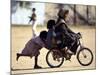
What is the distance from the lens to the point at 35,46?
2.02 meters

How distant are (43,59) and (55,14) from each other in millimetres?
453

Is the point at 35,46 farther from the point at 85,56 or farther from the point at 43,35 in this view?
the point at 85,56

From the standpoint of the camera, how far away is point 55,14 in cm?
208

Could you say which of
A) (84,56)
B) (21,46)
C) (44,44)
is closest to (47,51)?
(44,44)

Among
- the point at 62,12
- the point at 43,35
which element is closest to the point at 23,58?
the point at 43,35

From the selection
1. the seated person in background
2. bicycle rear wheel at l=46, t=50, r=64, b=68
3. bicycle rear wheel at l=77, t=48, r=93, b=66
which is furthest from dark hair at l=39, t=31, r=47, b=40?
bicycle rear wheel at l=77, t=48, r=93, b=66

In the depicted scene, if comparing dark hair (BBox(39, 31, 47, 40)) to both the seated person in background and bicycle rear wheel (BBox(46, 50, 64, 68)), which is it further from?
bicycle rear wheel (BBox(46, 50, 64, 68))

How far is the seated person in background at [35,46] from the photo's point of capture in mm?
1977

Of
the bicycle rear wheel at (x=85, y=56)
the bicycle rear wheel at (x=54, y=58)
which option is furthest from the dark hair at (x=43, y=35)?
the bicycle rear wheel at (x=85, y=56)

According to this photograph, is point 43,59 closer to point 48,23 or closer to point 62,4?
point 48,23

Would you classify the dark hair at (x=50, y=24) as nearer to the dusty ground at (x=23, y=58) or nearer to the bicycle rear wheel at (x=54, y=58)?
the dusty ground at (x=23, y=58)

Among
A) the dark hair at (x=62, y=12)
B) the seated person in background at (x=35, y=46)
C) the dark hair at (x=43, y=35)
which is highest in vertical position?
the dark hair at (x=62, y=12)

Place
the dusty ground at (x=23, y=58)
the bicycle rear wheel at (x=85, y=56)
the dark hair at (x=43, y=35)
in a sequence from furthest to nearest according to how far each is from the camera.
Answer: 1. the bicycle rear wheel at (x=85, y=56)
2. the dark hair at (x=43, y=35)
3. the dusty ground at (x=23, y=58)

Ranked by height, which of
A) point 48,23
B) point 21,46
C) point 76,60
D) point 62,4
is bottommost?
point 76,60
